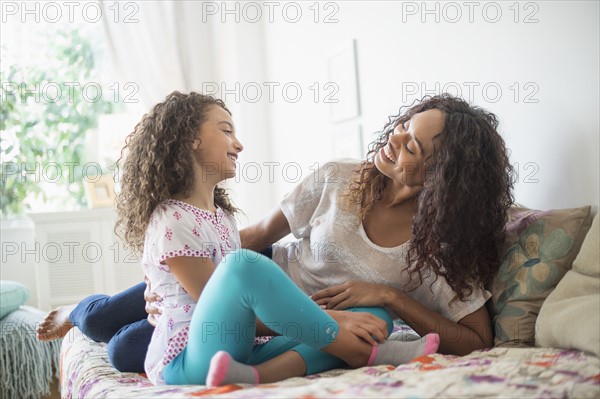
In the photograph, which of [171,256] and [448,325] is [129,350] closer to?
[171,256]

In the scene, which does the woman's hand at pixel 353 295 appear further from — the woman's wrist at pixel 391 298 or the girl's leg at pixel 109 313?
the girl's leg at pixel 109 313

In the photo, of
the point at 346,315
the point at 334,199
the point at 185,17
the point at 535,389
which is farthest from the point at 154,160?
the point at 185,17

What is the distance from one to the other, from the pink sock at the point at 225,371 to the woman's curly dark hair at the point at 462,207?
56 cm

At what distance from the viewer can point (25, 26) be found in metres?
4.29

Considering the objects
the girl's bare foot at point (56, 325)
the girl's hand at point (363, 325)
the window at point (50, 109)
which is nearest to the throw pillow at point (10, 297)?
the girl's bare foot at point (56, 325)

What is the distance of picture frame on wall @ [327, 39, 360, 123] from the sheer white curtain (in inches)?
51.7

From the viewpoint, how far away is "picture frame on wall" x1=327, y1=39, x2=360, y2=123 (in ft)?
10.2

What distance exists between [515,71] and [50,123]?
3152 millimetres

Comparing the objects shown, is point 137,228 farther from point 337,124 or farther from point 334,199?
point 337,124

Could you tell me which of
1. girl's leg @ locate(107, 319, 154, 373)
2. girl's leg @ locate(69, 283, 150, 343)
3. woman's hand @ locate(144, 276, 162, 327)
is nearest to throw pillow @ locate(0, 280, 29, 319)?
girl's leg @ locate(69, 283, 150, 343)

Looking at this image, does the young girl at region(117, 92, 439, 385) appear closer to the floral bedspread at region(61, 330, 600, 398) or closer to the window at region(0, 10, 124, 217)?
the floral bedspread at region(61, 330, 600, 398)

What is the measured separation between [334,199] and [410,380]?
815mm

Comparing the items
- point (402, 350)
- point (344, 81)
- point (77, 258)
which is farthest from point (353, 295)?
point (77, 258)

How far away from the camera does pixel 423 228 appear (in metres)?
1.75
